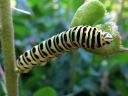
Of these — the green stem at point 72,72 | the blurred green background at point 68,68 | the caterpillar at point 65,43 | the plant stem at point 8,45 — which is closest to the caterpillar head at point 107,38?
the caterpillar at point 65,43

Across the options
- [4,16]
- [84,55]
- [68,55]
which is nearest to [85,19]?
[4,16]

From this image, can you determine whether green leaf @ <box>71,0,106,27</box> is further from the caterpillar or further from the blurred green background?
the blurred green background

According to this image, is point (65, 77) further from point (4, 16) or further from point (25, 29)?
point (4, 16)

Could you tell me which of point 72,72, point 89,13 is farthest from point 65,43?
point 72,72

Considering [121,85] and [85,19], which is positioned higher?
[85,19]

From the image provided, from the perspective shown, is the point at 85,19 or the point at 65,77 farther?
the point at 65,77

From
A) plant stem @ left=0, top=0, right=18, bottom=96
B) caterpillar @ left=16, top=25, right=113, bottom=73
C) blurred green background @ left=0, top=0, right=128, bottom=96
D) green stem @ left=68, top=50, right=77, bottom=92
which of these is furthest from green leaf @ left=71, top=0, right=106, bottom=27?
green stem @ left=68, top=50, right=77, bottom=92
